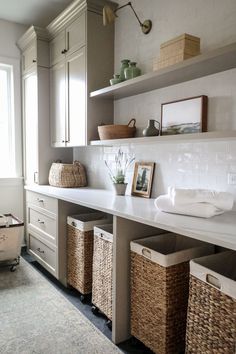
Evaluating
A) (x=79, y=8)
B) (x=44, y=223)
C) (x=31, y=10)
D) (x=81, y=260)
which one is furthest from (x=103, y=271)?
(x=31, y=10)

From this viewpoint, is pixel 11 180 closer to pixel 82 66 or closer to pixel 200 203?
pixel 82 66

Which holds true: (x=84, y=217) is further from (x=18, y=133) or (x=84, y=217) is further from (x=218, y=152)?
(x=18, y=133)

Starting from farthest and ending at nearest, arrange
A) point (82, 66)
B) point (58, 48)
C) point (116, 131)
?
1. point (58, 48)
2. point (82, 66)
3. point (116, 131)

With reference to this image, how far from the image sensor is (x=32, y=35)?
3.18 m

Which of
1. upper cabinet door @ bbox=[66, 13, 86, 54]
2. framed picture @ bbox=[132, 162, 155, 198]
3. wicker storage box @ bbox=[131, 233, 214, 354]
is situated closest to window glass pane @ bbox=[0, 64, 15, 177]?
upper cabinet door @ bbox=[66, 13, 86, 54]

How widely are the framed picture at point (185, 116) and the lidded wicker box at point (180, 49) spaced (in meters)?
0.28

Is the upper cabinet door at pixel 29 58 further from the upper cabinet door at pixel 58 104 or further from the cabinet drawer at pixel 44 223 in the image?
the cabinet drawer at pixel 44 223

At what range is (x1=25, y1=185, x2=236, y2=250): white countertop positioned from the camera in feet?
4.19

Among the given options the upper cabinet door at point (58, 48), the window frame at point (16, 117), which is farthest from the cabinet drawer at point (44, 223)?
the upper cabinet door at point (58, 48)

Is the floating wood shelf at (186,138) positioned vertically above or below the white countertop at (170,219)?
above

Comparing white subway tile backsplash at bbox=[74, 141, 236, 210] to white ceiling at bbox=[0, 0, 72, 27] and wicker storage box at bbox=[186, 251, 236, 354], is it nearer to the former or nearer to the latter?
wicker storage box at bbox=[186, 251, 236, 354]

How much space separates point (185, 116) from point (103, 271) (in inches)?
47.1

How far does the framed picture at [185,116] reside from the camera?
1.92m

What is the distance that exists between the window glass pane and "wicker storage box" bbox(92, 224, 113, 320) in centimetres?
199
